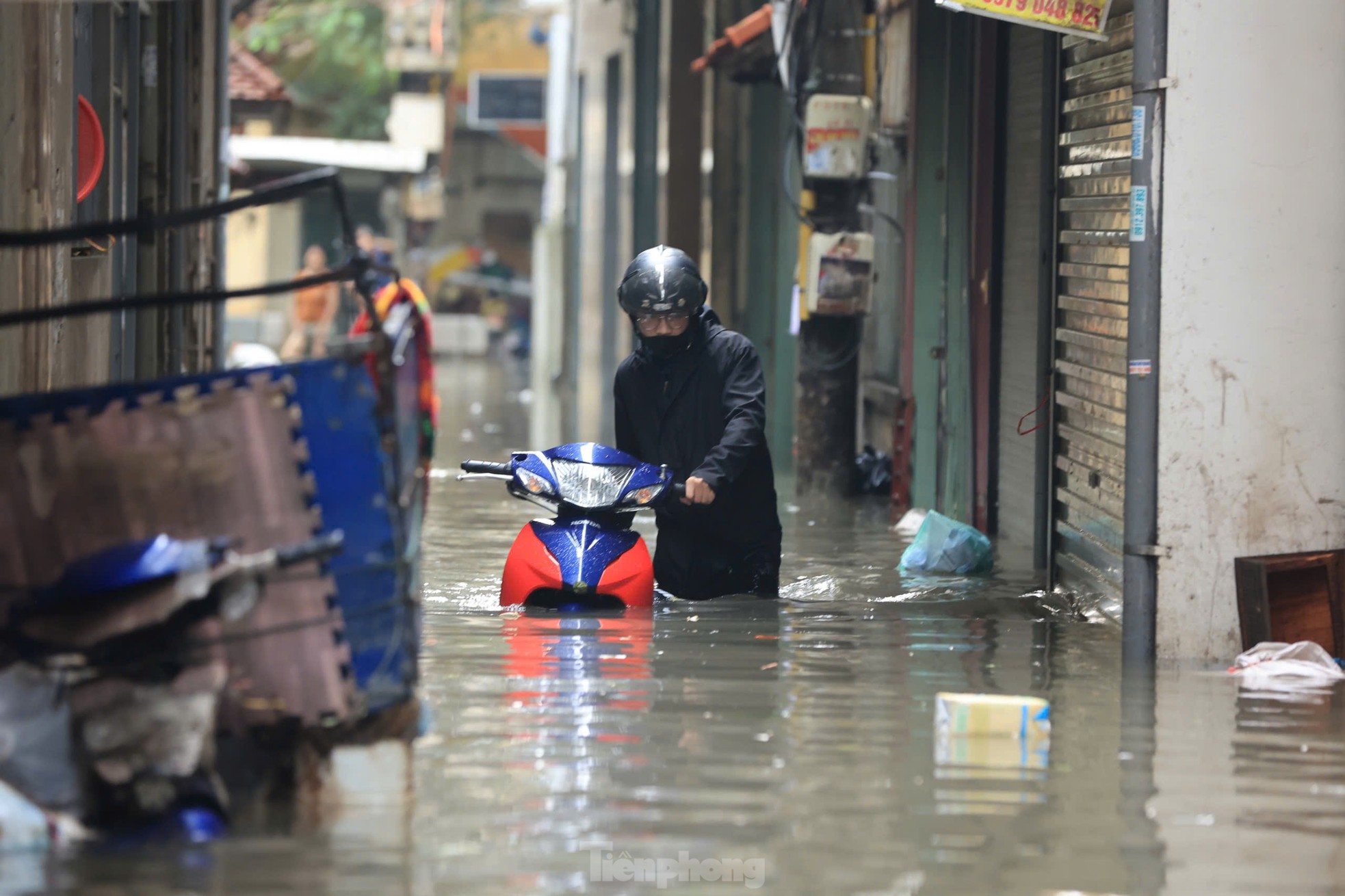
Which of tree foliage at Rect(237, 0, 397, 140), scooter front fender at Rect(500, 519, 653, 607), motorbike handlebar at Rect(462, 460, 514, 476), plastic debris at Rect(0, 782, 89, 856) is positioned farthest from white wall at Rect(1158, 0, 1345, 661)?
tree foliage at Rect(237, 0, 397, 140)

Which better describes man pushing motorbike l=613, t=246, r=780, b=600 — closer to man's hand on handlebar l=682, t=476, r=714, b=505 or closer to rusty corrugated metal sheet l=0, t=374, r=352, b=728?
man's hand on handlebar l=682, t=476, r=714, b=505

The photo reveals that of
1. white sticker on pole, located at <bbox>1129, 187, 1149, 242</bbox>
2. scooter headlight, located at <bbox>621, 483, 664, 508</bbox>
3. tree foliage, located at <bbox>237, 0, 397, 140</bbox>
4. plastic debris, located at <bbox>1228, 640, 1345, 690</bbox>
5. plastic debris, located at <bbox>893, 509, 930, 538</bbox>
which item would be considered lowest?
plastic debris, located at <bbox>893, 509, 930, 538</bbox>

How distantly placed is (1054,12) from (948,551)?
11.2 feet

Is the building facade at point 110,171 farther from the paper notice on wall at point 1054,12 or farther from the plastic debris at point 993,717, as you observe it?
the plastic debris at point 993,717

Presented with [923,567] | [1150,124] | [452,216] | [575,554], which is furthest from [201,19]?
[452,216]

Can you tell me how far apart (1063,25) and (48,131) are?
4.13 meters

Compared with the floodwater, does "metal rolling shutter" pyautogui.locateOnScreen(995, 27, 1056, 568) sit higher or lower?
higher

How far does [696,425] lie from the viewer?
8352 mm

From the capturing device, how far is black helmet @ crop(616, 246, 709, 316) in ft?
26.3

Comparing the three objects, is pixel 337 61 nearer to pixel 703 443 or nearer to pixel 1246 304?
pixel 703 443

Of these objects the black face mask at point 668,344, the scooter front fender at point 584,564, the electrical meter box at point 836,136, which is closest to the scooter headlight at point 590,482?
the scooter front fender at point 584,564

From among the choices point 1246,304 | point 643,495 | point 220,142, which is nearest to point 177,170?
point 220,142

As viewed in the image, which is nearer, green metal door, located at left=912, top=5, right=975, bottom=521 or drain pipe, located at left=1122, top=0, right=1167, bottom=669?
drain pipe, located at left=1122, top=0, right=1167, bottom=669

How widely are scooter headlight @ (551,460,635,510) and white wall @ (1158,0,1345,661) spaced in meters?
2.03
